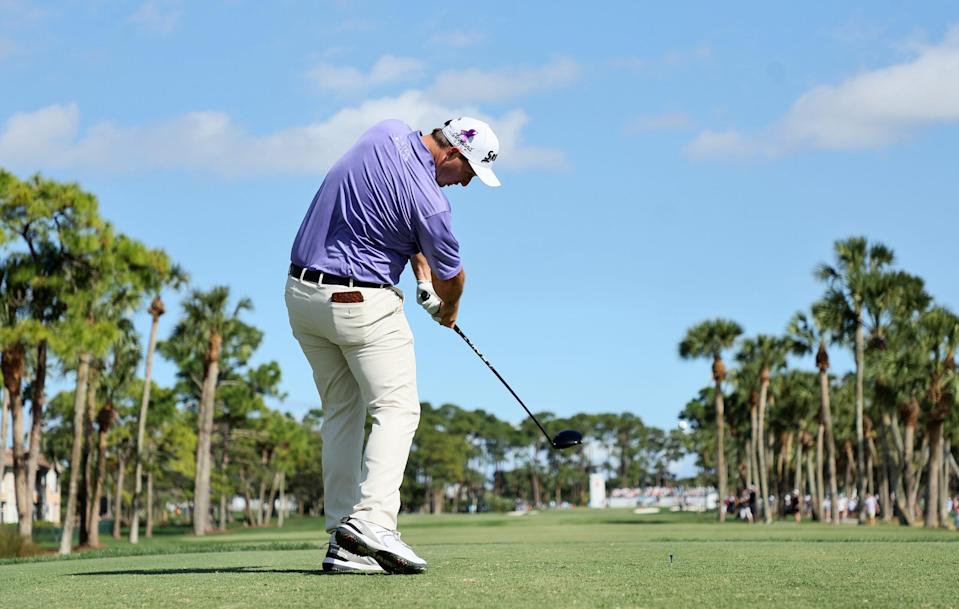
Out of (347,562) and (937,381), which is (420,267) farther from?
(937,381)

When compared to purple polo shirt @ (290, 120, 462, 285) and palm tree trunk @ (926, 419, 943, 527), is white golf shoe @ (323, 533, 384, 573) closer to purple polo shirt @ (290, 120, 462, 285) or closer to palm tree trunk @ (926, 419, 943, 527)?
purple polo shirt @ (290, 120, 462, 285)

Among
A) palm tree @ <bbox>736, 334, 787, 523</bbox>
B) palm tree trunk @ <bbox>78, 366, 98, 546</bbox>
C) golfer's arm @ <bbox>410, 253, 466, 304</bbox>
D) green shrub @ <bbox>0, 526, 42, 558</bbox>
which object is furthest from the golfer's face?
palm tree @ <bbox>736, 334, 787, 523</bbox>

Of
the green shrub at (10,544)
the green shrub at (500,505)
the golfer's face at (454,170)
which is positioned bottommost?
the green shrub at (500,505)

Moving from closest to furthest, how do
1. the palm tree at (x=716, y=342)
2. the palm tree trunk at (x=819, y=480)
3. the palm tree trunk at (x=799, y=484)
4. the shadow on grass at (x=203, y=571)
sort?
the shadow on grass at (x=203, y=571) < the palm tree trunk at (x=819, y=480) < the palm tree at (x=716, y=342) < the palm tree trunk at (x=799, y=484)

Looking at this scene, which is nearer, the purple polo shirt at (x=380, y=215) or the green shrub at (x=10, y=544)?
the purple polo shirt at (x=380, y=215)

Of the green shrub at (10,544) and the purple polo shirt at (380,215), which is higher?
the purple polo shirt at (380,215)

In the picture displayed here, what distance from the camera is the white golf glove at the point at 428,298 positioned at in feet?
20.3

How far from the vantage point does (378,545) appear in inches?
227

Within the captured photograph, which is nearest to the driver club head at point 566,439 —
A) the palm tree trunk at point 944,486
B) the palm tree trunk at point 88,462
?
the palm tree trunk at point 88,462

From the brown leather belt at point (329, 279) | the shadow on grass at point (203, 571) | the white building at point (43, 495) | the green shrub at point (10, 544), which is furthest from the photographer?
the white building at point (43, 495)

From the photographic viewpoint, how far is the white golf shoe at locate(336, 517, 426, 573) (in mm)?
5781

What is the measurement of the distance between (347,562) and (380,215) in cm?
176

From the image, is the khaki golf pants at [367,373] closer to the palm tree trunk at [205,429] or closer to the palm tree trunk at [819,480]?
the palm tree trunk at [205,429]

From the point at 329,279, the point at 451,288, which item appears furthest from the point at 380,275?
the point at 451,288
